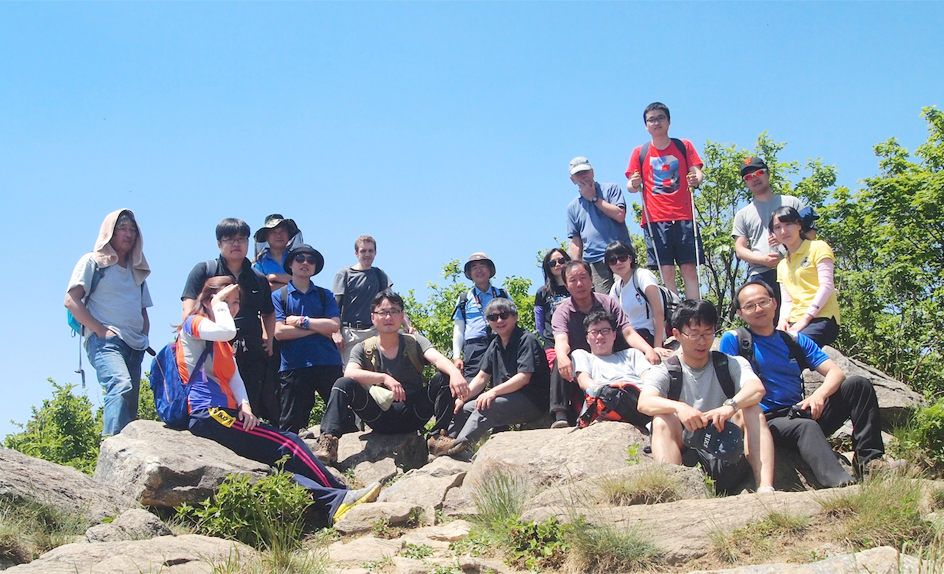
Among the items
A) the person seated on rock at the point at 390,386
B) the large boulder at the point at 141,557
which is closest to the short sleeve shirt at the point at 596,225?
the person seated on rock at the point at 390,386

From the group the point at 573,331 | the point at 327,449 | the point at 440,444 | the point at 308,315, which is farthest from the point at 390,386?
the point at 573,331

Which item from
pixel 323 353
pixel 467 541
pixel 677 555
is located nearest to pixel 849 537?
pixel 677 555

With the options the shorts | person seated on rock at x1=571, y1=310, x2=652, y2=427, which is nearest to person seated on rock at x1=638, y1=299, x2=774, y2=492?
person seated on rock at x1=571, y1=310, x2=652, y2=427

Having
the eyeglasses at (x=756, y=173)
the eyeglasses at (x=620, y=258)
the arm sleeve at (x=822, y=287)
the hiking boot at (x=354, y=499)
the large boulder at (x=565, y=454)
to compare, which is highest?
the eyeglasses at (x=756, y=173)

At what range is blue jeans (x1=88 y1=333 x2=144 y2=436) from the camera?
24.2 ft

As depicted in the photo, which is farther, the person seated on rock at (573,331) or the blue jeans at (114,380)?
the person seated on rock at (573,331)

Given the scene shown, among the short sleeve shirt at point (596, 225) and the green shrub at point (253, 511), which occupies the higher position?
the short sleeve shirt at point (596, 225)

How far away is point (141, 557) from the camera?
477cm

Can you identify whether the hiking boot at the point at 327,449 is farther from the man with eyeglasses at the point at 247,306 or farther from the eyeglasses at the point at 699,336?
the eyeglasses at the point at 699,336

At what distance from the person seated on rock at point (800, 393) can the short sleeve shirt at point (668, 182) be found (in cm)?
279

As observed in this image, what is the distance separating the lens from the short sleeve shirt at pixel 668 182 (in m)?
9.33

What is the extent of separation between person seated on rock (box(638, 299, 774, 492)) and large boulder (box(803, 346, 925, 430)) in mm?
2225

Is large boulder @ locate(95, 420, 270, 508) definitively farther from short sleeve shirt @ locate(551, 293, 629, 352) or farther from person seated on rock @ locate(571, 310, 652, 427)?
short sleeve shirt @ locate(551, 293, 629, 352)

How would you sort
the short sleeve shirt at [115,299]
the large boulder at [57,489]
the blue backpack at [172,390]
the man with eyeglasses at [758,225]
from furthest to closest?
the man with eyeglasses at [758,225] → the short sleeve shirt at [115,299] → the blue backpack at [172,390] → the large boulder at [57,489]
